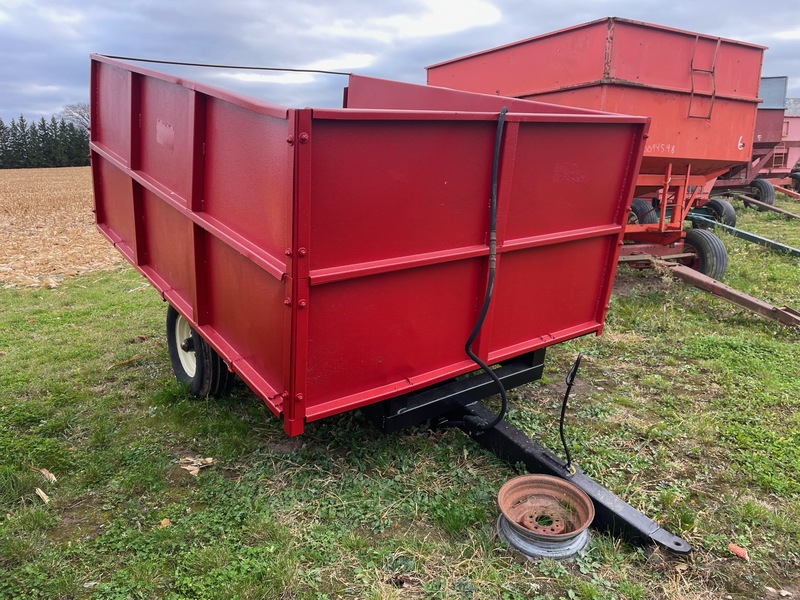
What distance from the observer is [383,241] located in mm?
2482

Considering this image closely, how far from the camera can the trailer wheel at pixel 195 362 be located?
3779 millimetres

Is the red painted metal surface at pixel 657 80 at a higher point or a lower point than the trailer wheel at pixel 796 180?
higher

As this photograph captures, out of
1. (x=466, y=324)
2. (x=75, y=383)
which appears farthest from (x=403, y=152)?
(x=75, y=383)

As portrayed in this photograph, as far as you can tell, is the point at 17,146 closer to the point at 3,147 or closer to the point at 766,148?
the point at 3,147

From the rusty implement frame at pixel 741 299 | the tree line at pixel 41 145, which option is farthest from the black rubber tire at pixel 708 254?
the tree line at pixel 41 145

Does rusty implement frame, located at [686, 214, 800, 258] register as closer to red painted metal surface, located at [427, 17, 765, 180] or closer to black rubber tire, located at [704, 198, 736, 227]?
red painted metal surface, located at [427, 17, 765, 180]

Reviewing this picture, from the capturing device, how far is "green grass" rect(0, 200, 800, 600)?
2.51 metres

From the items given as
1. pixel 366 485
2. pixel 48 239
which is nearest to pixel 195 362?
pixel 366 485

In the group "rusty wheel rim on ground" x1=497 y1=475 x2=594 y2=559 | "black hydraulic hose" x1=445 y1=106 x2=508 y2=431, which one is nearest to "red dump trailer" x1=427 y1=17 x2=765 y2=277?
"black hydraulic hose" x1=445 y1=106 x2=508 y2=431

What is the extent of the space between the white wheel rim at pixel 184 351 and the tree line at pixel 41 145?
4623 cm

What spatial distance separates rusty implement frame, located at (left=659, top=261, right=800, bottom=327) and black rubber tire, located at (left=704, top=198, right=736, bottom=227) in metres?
6.14

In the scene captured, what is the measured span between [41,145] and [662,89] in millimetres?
49870

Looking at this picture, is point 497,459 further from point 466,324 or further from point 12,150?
point 12,150

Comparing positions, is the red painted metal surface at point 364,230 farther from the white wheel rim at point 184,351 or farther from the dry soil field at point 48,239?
the dry soil field at point 48,239
